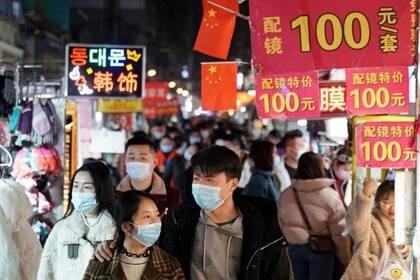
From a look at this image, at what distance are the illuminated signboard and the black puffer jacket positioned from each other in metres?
6.05

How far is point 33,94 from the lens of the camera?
35.0 ft

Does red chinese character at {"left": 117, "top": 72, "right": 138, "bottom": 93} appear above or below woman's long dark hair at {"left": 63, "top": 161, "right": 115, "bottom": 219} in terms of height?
above

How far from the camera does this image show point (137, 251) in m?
4.48

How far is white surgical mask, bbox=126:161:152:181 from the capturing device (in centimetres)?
689

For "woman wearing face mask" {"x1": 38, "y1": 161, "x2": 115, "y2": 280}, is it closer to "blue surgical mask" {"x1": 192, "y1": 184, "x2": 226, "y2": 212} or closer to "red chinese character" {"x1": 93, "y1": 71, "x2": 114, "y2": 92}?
"blue surgical mask" {"x1": 192, "y1": 184, "x2": 226, "y2": 212}

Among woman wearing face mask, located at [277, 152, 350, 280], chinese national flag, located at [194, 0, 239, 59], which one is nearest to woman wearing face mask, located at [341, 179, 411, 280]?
woman wearing face mask, located at [277, 152, 350, 280]

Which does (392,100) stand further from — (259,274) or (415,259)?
(259,274)

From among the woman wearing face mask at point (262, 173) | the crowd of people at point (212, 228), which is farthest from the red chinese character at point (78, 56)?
the crowd of people at point (212, 228)

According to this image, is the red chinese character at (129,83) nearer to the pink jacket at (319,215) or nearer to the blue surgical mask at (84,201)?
the pink jacket at (319,215)

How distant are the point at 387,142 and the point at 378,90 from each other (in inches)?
17.4

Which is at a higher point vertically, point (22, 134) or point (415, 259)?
point (22, 134)

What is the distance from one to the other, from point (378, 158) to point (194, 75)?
74.7m

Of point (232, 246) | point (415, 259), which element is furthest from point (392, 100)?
point (232, 246)

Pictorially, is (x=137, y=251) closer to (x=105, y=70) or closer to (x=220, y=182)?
(x=220, y=182)
